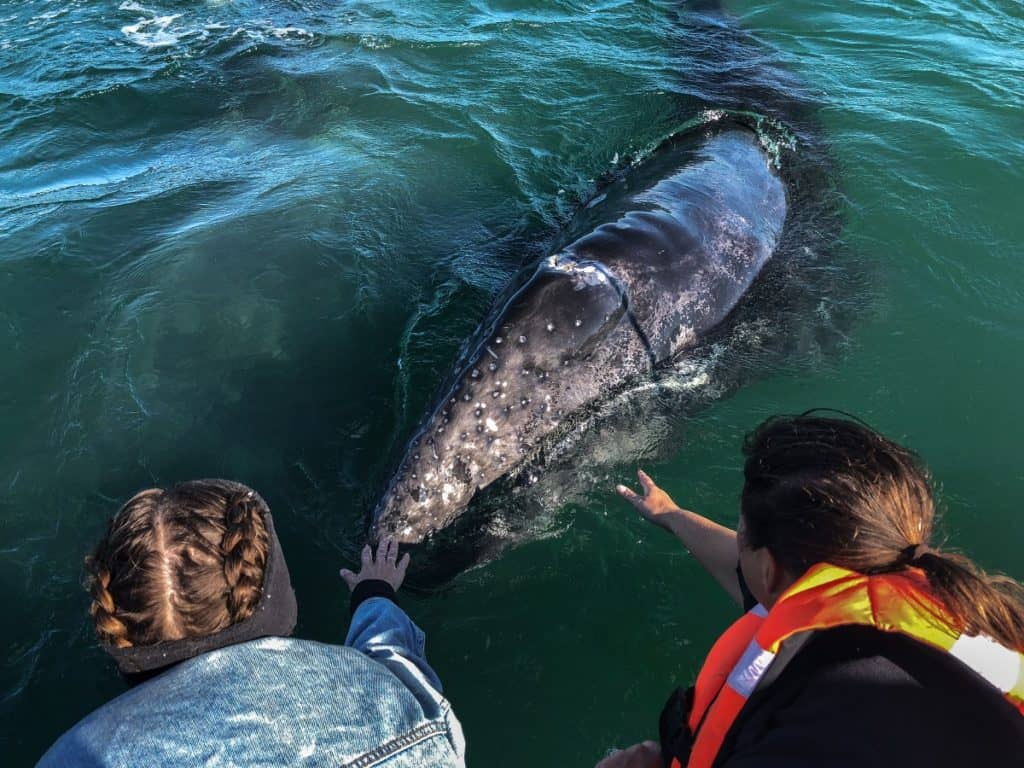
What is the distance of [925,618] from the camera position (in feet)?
7.07

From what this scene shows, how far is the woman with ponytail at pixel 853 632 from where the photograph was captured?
1.94m

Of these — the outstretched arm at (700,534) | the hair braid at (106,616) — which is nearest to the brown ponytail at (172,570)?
the hair braid at (106,616)

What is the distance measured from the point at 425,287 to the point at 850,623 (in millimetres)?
5491

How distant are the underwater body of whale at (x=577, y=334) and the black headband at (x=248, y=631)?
5.53ft

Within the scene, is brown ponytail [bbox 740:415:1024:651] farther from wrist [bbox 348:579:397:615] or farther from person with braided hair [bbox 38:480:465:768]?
wrist [bbox 348:579:397:615]

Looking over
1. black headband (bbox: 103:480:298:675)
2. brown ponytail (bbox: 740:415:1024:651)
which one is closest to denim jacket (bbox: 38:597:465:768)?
black headband (bbox: 103:480:298:675)

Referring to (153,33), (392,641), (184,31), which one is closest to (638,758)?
(392,641)

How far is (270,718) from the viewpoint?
2.20 m

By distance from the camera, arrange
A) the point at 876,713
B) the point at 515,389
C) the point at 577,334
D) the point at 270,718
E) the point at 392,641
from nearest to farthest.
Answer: the point at 876,713
the point at 270,718
the point at 392,641
the point at 515,389
the point at 577,334

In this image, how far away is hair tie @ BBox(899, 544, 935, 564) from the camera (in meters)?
2.30

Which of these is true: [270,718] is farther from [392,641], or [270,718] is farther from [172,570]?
[392,641]

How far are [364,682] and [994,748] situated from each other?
187 cm

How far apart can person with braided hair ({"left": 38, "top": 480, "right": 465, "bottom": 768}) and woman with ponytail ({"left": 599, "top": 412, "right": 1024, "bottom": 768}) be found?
1094mm

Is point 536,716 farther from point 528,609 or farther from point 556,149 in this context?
point 556,149
